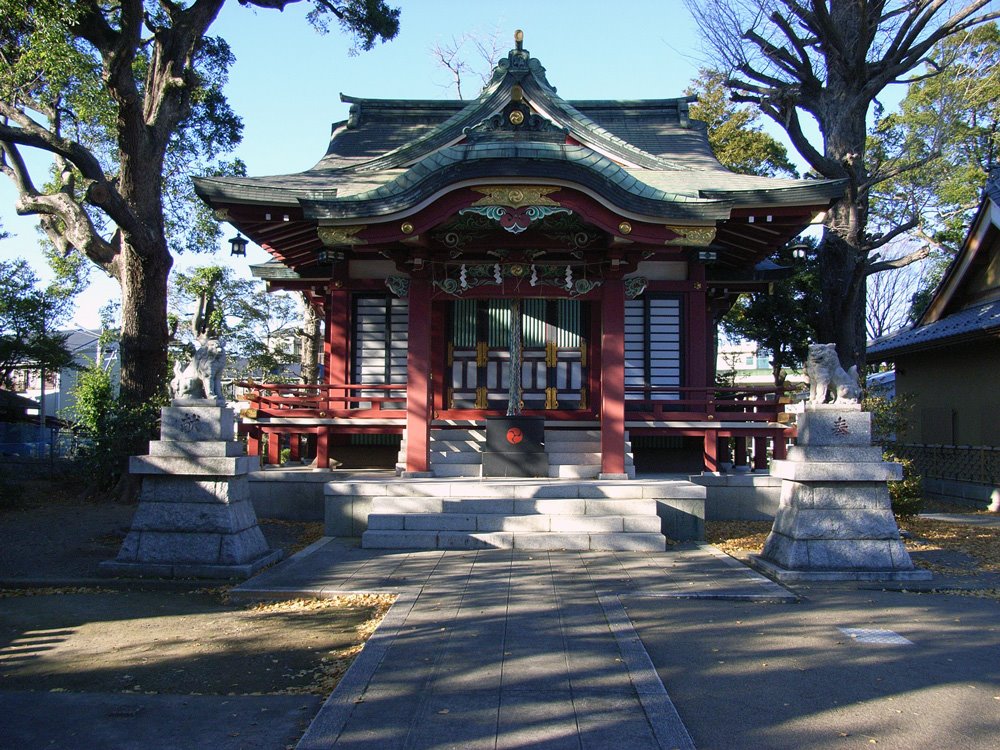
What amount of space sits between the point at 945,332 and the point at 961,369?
Result: 6.08 feet

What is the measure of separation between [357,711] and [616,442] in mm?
8236

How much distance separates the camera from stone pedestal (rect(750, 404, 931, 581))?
28.5 ft

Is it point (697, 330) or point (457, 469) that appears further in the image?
point (697, 330)

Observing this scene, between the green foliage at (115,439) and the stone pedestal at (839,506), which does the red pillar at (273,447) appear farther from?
the stone pedestal at (839,506)

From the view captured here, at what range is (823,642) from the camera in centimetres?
646

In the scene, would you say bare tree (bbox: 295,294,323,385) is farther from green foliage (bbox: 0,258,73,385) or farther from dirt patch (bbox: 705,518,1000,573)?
dirt patch (bbox: 705,518,1000,573)

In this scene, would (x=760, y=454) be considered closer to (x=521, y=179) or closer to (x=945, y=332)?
(x=945, y=332)

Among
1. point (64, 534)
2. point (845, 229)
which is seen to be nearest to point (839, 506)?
point (64, 534)

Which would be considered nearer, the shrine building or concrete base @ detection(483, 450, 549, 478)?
the shrine building

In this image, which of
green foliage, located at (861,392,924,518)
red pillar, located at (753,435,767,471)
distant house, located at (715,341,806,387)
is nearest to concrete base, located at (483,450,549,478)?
red pillar, located at (753,435,767,471)

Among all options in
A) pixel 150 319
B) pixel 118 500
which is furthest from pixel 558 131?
pixel 118 500

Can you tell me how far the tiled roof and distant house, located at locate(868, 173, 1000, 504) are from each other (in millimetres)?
19

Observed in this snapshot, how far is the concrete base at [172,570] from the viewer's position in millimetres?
8773

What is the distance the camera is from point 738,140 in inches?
1093
